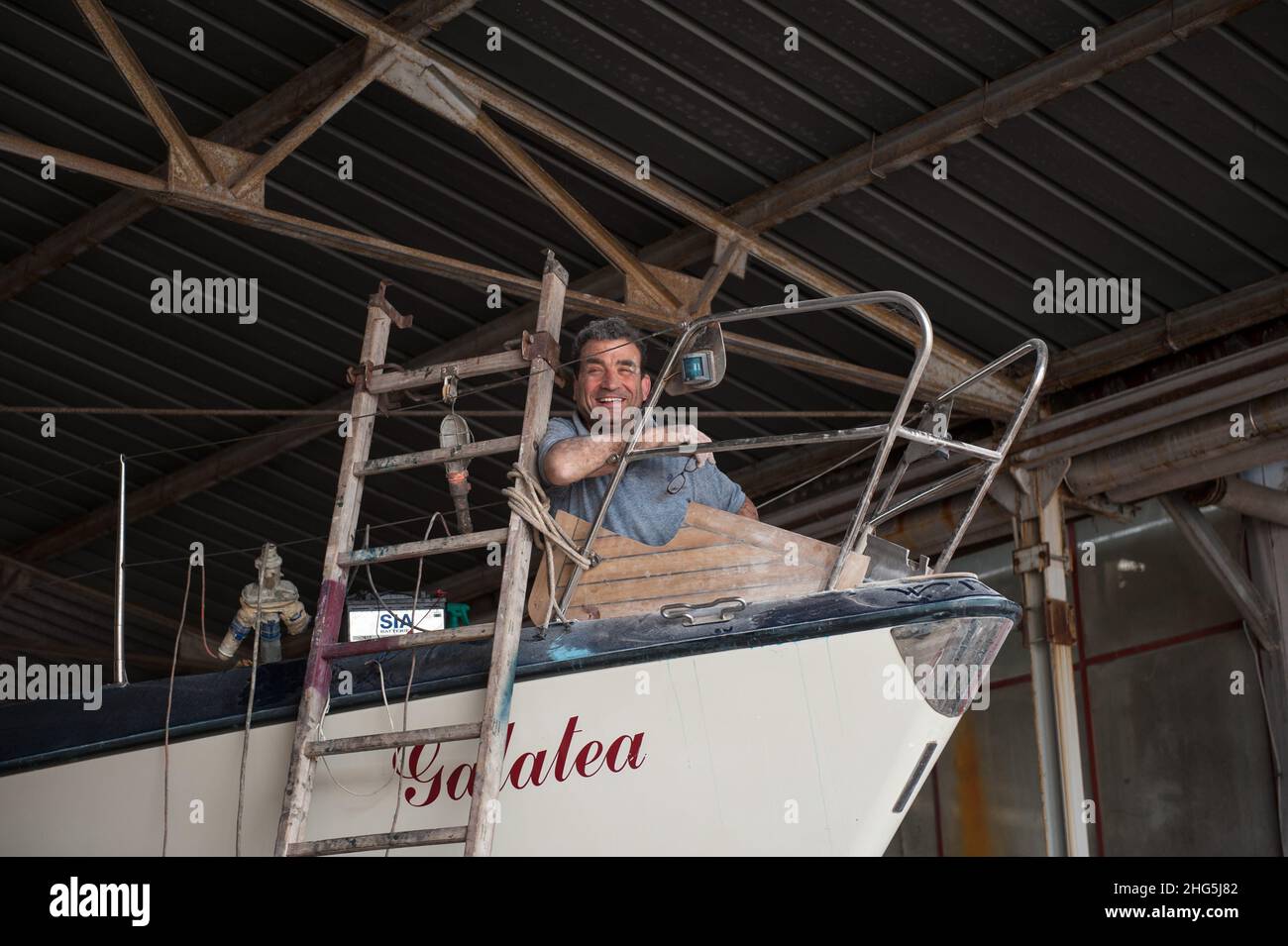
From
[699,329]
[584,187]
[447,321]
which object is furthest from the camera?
[447,321]

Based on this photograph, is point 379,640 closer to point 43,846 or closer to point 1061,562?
point 43,846

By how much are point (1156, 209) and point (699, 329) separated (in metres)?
5.65

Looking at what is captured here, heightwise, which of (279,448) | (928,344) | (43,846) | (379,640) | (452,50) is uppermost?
(452,50)

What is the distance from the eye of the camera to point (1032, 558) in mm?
11273

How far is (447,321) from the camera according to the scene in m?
12.2

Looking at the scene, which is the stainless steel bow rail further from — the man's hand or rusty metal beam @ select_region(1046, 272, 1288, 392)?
rusty metal beam @ select_region(1046, 272, 1288, 392)

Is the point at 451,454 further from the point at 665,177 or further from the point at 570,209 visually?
the point at 665,177

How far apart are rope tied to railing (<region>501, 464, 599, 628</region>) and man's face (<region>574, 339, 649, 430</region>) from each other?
56 cm

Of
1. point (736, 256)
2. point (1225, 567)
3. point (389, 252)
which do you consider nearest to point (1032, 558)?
point (1225, 567)

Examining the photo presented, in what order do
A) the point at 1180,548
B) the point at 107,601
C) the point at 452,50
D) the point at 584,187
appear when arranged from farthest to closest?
the point at 107,601 < the point at 1180,548 < the point at 584,187 < the point at 452,50

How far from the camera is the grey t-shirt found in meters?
5.54

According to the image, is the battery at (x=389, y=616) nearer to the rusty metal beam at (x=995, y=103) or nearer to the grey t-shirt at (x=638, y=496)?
the grey t-shirt at (x=638, y=496)

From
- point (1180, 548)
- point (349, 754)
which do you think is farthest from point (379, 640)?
point (1180, 548)

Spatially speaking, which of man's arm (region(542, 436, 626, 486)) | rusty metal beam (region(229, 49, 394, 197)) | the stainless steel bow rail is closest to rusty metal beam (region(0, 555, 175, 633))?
rusty metal beam (region(229, 49, 394, 197))
